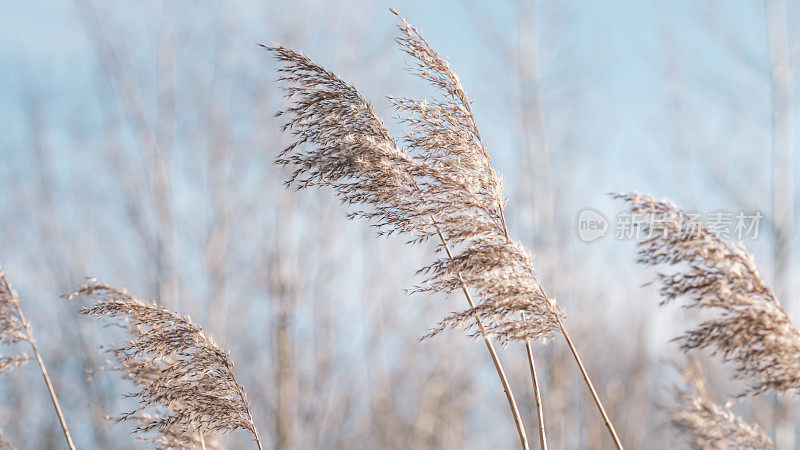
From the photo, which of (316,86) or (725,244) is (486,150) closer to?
→ (316,86)

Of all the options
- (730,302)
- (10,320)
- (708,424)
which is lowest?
(708,424)

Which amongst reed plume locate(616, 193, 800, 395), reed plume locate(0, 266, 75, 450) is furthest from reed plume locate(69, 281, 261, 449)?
reed plume locate(616, 193, 800, 395)

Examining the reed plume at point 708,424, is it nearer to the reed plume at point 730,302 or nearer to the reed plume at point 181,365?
the reed plume at point 730,302

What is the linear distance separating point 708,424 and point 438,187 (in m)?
1.50

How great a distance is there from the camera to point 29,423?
12211 millimetres

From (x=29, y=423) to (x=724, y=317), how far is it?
12.7 m

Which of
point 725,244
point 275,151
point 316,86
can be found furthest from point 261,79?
point 725,244

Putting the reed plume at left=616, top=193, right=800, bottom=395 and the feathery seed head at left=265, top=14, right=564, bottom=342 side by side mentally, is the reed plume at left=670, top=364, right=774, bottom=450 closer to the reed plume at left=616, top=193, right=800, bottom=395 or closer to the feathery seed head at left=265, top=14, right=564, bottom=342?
the reed plume at left=616, top=193, right=800, bottom=395

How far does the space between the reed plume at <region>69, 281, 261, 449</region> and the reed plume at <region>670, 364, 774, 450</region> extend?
64.9 inches

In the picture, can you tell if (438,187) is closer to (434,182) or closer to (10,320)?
(434,182)

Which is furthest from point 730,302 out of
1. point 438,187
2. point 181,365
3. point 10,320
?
point 10,320

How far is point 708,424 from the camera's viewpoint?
288 centimetres

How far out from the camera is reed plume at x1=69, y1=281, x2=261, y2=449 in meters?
2.43

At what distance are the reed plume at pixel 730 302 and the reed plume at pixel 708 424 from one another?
52cm
